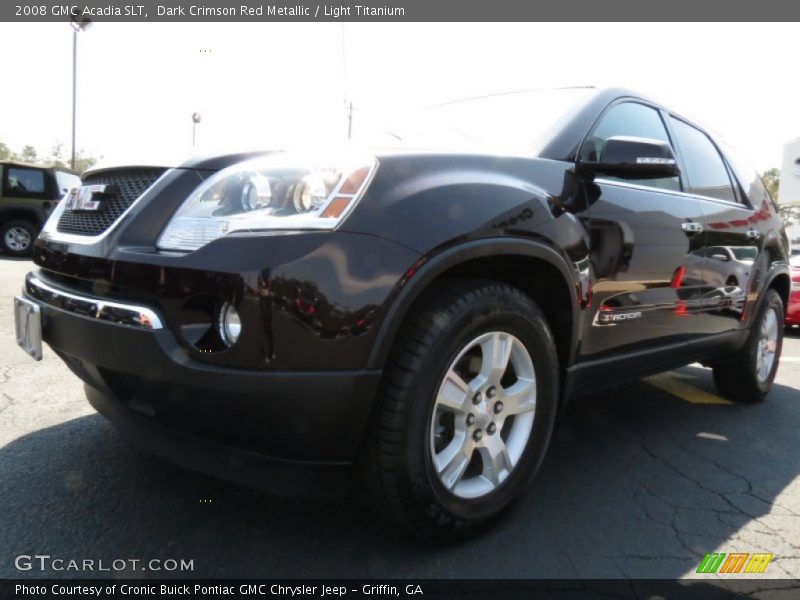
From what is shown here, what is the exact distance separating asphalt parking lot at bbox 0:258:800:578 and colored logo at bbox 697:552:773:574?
0.11 ft

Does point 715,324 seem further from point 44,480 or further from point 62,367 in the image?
point 62,367

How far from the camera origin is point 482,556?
1997 millimetres

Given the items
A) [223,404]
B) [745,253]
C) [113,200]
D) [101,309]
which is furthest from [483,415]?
[745,253]

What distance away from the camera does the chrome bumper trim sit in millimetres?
1660

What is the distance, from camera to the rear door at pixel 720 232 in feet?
10.4

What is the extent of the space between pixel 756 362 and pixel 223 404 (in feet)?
11.6

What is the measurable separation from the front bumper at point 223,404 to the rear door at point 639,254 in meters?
1.16

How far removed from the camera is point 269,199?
1.74 metres

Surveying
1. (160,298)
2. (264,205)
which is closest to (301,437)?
(160,298)

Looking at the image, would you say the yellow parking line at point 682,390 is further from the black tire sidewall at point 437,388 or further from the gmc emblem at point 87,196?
the gmc emblem at point 87,196

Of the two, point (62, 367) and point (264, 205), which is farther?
point (62, 367)

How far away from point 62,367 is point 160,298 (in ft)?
8.20

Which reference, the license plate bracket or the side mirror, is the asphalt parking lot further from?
the side mirror

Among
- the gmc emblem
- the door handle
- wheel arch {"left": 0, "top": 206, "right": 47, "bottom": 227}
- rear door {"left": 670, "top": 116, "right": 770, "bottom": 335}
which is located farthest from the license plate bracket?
wheel arch {"left": 0, "top": 206, "right": 47, "bottom": 227}
